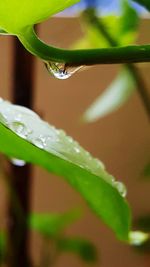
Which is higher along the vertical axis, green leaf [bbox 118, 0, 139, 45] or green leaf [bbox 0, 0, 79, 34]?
green leaf [bbox 0, 0, 79, 34]

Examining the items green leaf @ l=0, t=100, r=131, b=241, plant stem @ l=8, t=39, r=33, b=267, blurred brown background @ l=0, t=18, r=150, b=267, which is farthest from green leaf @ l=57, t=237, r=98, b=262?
green leaf @ l=0, t=100, r=131, b=241

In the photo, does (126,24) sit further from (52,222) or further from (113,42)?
(52,222)

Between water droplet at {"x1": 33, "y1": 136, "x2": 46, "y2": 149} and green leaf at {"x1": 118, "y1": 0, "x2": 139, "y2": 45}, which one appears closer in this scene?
water droplet at {"x1": 33, "y1": 136, "x2": 46, "y2": 149}

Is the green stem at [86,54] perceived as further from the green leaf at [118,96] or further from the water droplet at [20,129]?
the green leaf at [118,96]

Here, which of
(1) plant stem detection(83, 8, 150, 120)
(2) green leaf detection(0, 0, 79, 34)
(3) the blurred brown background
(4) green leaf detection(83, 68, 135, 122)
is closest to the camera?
(2) green leaf detection(0, 0, 79, 34)

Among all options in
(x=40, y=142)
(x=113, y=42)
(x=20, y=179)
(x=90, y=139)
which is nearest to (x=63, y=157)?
(x=40, y=142)

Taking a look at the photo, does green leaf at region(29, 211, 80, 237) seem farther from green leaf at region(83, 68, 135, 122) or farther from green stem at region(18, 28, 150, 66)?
green stem at region(18, 28, 150, 66)
